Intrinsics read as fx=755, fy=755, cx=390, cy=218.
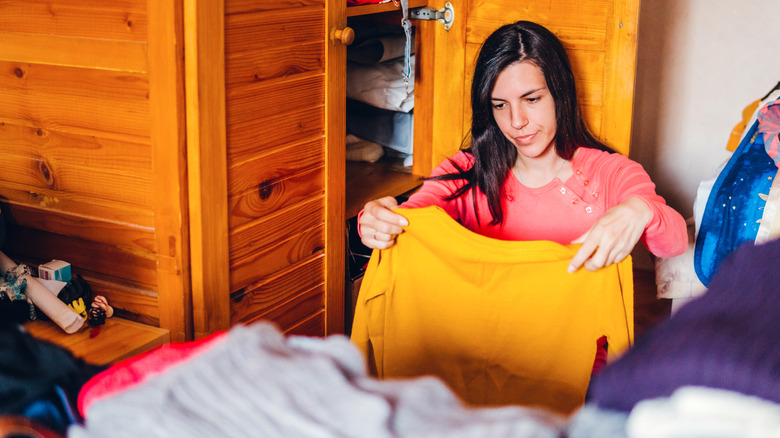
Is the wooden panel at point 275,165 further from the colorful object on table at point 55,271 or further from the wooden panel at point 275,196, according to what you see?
the colorful object on table at point 55,271

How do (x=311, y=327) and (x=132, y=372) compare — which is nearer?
(x=132, y=372)

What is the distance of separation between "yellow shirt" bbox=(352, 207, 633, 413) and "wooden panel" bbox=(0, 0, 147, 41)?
49 centimetres

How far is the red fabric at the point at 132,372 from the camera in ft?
1.97

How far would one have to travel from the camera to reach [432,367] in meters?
1.25

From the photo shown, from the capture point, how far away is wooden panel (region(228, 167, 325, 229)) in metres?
1.24

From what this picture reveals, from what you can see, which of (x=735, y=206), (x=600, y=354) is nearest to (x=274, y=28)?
(x=600, y=354)

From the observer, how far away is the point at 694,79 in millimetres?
2275

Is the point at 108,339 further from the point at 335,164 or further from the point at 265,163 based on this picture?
the point at 335,164

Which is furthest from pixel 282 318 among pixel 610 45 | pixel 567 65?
pixel 610 45

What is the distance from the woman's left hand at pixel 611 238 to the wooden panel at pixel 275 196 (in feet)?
1.74

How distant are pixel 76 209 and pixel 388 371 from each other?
569 mm

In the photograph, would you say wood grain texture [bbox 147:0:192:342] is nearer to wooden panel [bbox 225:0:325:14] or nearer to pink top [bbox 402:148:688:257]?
wooden panel [bbox 225:0:325:14]

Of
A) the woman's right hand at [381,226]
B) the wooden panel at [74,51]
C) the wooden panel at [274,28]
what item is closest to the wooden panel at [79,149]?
the wooden panel at [74,51]

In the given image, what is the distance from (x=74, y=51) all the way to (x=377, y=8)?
0.66 meters
